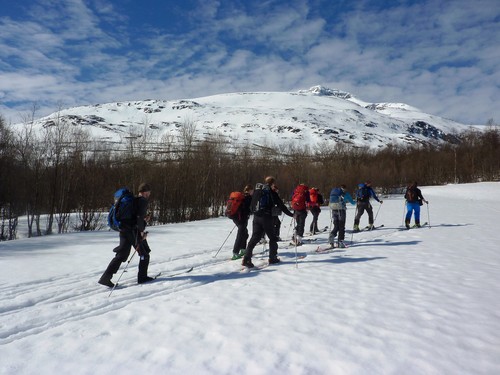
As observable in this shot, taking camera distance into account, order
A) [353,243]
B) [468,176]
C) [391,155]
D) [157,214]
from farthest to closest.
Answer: [391,155] < [468,176] < [157,214] < [353,243]

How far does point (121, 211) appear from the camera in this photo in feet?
20.5

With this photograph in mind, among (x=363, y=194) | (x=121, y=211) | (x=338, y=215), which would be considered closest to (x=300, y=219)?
(x=338, y=215)

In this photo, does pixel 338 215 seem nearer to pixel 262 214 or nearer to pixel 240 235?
pixel 240 235

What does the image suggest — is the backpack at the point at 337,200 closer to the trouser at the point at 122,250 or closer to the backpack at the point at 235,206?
the backpack at the point at 235,206

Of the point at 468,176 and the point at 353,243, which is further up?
the point at 468,176

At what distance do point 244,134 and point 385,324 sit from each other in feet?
554

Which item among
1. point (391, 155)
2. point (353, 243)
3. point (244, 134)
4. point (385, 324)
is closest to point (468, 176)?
point (391, 155)

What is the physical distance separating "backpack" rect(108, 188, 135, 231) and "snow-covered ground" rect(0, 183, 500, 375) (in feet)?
4.31

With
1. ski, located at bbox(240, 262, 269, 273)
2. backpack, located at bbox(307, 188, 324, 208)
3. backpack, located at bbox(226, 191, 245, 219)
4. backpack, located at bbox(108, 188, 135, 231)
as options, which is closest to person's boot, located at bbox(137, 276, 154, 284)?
backpack, located at bbox(108, 188, 135, 231)

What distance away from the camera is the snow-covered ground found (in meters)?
3.61

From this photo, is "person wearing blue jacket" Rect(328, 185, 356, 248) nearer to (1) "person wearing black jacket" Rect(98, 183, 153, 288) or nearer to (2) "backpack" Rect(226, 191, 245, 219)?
(2) "backpack" Rect(226, 191, 245, 219)

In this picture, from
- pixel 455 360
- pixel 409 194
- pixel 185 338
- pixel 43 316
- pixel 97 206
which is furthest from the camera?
pixel 97 206

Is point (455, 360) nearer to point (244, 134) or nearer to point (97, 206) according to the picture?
point (97, 206)

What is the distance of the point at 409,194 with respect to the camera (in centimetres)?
1398
